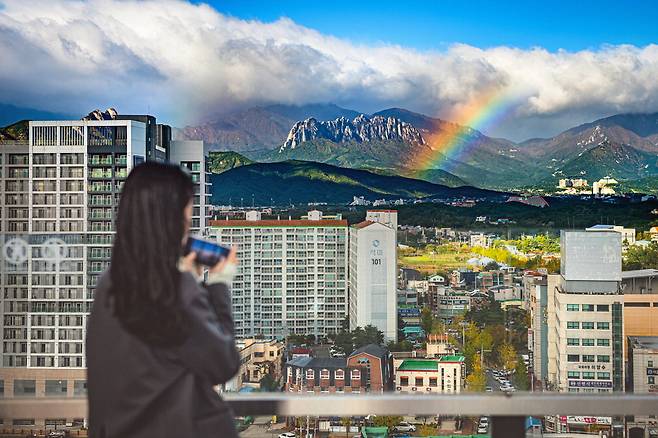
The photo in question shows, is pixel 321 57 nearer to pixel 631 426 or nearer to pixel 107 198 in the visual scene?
pixel 107 198

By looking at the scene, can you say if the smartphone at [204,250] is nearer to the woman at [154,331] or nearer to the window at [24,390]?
the woman at [154,331]

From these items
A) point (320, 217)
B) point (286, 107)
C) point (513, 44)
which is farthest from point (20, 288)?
point (513, 44)

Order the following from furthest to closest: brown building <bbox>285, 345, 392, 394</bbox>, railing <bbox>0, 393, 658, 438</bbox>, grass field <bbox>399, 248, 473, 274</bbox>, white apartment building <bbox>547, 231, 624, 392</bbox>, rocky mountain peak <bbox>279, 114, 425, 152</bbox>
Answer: rocky mountain peak <bbox>279, 114, 425, 152</bbox> → grass field <bbox>399, 248, 473, 274</bbox> → white apartment building <bbox>547, 231, 624, 392</bbox> → brown building <bbox>285, 345, 392, 394</bbox> → railing <bbox>0, 393, 658, 438</bbox>

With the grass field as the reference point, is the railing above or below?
below

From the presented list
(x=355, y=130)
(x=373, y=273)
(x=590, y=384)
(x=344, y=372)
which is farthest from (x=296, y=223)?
(x=344, y=372)

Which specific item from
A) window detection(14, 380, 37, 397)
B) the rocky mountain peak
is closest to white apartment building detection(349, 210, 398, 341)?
the rocky mountain peak

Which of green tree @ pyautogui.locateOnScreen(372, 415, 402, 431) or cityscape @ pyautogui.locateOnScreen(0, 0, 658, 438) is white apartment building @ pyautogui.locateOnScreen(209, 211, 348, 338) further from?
green tree @ pyautogui.locateOnScreen(372, 415, 402, 431)
